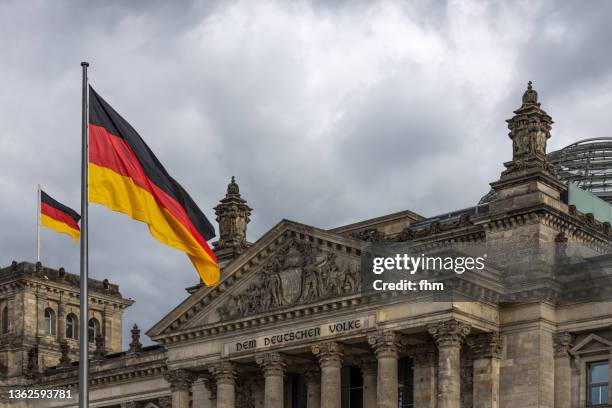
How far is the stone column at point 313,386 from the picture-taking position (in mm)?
61719

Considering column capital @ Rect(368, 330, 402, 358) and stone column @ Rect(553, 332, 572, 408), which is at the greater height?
column capital @ Rect(368, 330, 402, 358)

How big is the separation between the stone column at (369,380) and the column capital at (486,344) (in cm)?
571

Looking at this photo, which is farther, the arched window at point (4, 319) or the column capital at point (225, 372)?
the arched window at point (4, 319)

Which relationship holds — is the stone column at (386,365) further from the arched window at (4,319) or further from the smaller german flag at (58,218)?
the arched window at (4,319)

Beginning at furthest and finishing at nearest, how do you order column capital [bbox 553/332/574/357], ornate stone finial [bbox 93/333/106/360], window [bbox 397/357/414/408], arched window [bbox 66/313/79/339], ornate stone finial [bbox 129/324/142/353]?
arched window [bbox 66/313/79/339]
ornate stone finial [bbox 93/333/106/360]
ornate stone finial [bbox 129/324/142/353]
window [bbox 397/357/414/408]
column capital [bbox 553/332/574/357]

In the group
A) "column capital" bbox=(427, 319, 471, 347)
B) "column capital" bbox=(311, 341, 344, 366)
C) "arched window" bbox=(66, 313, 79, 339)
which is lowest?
"column capital" bbox=(311, 341, 344, 366)

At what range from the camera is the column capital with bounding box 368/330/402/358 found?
54.8 meters

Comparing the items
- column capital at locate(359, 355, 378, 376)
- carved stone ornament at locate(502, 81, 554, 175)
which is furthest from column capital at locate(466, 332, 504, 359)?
carved stone ornament at locate(502, 81, 554, 175)

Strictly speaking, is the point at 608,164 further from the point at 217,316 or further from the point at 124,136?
the point at 124,136

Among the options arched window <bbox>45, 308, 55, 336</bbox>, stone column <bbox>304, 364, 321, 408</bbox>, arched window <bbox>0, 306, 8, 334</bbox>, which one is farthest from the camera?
arched window <bbox>45, 308, 55, 336</bbox>

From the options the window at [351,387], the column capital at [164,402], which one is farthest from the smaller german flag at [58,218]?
the column capital at [164,402]

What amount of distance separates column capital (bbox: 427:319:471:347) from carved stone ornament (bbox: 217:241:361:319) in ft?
15.4

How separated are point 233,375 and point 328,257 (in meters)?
8.15

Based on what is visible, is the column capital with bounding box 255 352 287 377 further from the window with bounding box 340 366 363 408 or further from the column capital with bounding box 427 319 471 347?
the column capital with bounding box 427 319 471 347
